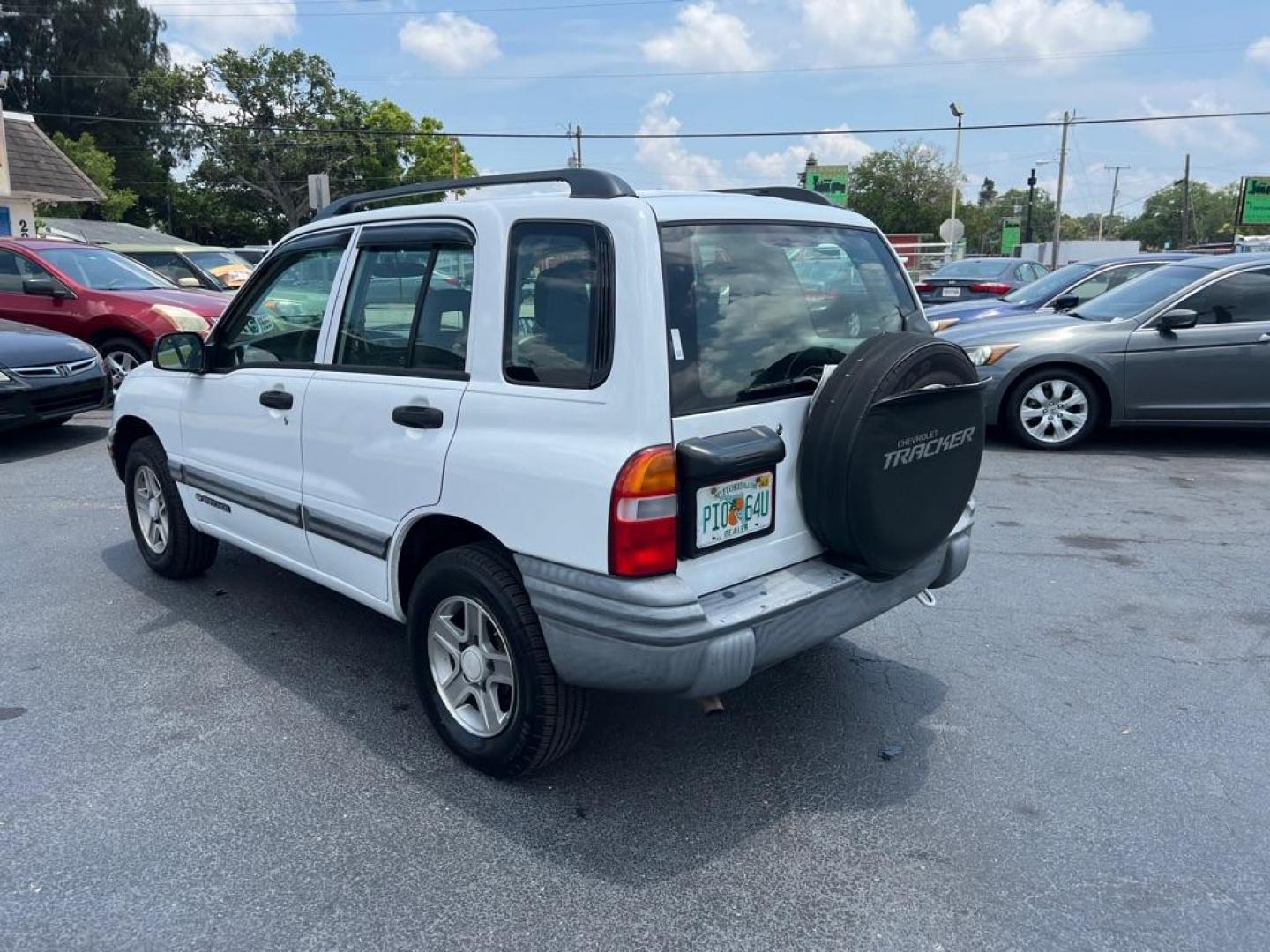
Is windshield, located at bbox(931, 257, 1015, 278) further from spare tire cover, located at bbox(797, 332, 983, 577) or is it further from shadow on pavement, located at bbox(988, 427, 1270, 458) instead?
spare tire cover, located at bbox(797, 332, 983, 577)

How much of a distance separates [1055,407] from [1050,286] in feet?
12.9

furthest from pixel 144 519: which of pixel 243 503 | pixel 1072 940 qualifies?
pixel 1072 940

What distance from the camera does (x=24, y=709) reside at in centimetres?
361

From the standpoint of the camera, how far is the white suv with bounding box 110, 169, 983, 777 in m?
2.62

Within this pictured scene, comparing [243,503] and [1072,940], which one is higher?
[243,503]

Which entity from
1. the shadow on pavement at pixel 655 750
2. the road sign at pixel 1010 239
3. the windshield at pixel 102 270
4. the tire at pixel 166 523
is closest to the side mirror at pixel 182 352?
the tire at pixel 166 523

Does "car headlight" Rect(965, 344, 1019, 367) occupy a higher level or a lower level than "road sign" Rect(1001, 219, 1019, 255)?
lower

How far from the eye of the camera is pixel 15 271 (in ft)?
33.8

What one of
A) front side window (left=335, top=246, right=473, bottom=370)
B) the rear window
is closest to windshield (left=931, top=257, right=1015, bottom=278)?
the rear window

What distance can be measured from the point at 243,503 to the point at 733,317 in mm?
2414

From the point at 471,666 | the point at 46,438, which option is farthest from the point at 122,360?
the point at 471,666

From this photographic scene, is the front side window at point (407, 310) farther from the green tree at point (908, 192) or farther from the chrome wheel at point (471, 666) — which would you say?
the green tree at point (908, 192)

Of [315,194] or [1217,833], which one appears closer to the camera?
[1217,833]

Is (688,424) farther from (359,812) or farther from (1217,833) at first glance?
(1217,833)
